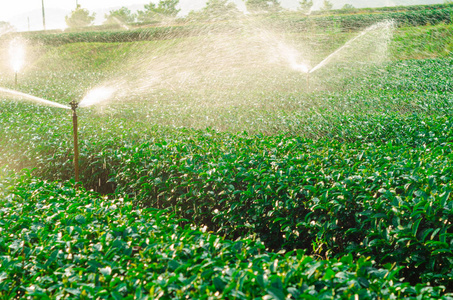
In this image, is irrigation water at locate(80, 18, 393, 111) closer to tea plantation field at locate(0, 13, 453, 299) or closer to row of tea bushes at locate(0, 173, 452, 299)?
tea plantation field at locate(0, 13, 453, 299)

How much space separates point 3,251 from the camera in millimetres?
2404

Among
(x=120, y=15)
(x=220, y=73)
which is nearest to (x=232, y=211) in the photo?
(x=220, y=73)

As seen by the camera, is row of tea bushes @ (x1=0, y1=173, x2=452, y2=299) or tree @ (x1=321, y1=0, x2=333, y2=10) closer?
row of tea bushes @ (x1=0, y1=173, x2=452, y2=299)

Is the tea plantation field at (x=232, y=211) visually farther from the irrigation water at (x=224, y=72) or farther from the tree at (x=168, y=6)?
the tree at (x=168, y=6)

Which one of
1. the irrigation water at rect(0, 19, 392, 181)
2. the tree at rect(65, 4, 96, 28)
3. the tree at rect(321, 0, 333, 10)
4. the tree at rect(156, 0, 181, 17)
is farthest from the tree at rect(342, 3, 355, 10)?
the tree at rect(65, 4, 96, 28)

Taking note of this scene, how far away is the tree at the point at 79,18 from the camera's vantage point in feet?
205

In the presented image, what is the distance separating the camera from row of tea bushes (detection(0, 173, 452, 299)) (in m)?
1.74

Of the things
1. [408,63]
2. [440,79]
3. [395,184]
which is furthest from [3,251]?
[408,63]

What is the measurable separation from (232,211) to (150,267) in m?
1.87

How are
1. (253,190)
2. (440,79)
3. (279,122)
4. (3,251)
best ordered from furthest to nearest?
(440,79)
(279,122)
(253,190)
(3,251)

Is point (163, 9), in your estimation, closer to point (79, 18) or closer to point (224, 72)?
point (79, 18)

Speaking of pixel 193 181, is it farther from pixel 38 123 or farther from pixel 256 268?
pixel 38 123

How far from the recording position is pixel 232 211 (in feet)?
12.5

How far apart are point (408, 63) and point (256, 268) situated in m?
22.0
